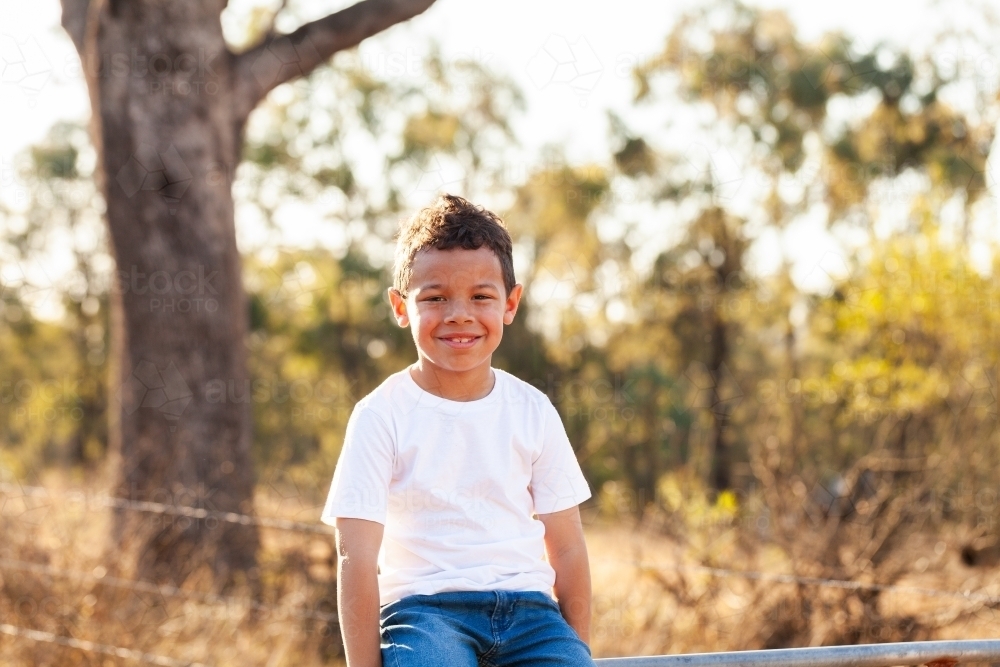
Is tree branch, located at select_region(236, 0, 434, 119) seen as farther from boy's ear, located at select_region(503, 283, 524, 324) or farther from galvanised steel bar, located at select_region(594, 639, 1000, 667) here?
galvanised steel bar, located at select_region(594, 639, 1000, 667)

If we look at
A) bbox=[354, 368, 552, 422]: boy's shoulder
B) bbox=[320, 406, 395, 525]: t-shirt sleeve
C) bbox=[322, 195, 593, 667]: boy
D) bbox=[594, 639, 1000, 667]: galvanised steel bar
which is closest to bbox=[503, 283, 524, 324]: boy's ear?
bbox=[322, 195, 593, 667]: boy

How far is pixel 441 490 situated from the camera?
2.24m

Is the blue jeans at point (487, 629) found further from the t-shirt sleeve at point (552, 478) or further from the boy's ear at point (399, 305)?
the boy's ear at point (399, 305)

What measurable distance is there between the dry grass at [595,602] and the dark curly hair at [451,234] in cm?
283

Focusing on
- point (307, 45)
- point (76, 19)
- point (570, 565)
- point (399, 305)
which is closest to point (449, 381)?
point (399, 305)

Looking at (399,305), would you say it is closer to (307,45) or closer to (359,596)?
(359,596)

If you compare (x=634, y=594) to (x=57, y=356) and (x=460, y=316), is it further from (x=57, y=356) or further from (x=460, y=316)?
(x=57, y=356)

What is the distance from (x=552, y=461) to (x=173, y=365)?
5209 mm

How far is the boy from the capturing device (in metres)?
2.14

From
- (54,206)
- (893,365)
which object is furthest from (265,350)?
(893,365)

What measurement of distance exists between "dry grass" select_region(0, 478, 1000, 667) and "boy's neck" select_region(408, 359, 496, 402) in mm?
2746

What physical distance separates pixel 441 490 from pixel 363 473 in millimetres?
170

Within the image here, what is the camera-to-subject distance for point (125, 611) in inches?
203

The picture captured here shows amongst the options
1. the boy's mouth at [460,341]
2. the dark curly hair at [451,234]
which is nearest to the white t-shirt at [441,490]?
the boy's mouth at [460,341]
